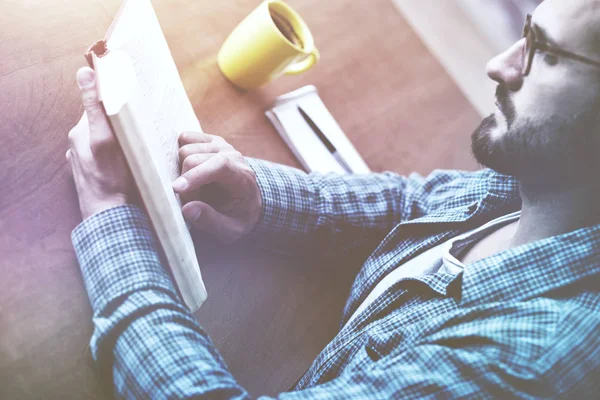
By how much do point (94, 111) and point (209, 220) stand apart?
188 millimetres

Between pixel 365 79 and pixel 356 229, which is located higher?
pixel 365 79

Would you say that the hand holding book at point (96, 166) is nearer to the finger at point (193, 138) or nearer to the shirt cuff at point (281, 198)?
the finger at point (193, 138)

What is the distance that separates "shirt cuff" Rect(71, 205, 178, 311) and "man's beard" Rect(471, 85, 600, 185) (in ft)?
1.48

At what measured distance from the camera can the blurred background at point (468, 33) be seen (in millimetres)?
1209

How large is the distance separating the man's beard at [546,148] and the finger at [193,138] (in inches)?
14.5

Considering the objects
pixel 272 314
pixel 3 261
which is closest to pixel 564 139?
pixel 272 314

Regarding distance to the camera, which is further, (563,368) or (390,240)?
(390,240)

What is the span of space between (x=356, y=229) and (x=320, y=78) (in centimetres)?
32

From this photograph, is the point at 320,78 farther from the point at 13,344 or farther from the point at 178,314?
the point at 13,344

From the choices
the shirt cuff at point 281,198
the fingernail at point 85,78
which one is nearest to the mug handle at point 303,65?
the shirt cuff at point 281,198

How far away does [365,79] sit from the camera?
99 centimetres

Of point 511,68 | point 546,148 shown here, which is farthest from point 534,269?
point 511,68

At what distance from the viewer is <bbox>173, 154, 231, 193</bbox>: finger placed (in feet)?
1.74

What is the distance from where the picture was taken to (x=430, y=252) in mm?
752
